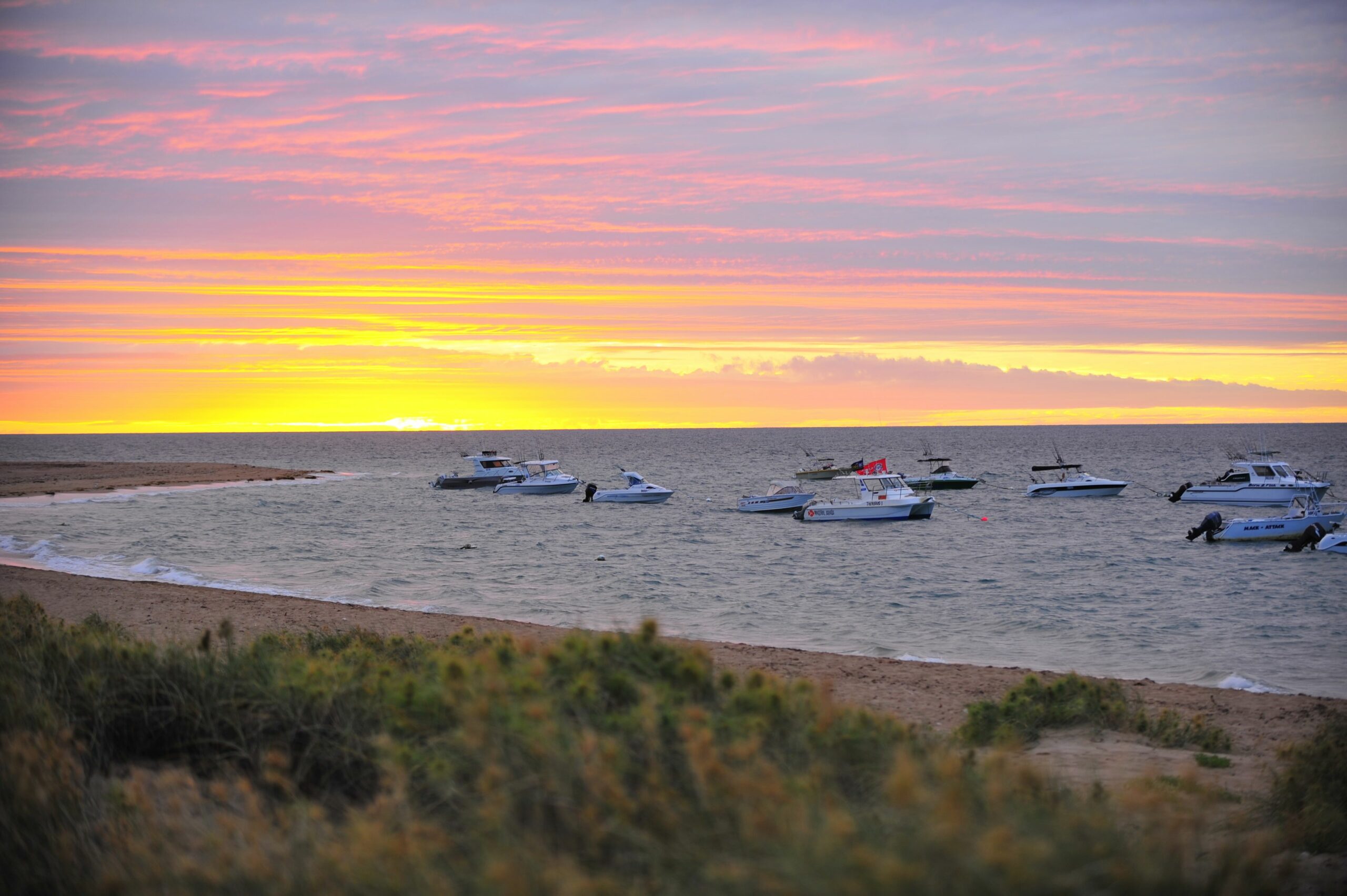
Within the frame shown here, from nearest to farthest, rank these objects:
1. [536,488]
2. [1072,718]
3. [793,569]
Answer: [1072,718], [793,569], [536,488]

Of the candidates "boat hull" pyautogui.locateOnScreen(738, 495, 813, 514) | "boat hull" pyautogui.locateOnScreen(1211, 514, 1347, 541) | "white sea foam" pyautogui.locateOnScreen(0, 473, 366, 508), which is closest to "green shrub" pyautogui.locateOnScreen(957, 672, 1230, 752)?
"boat hull" pyautogui.locateOnScreen(1211, 514, 1347, 541)

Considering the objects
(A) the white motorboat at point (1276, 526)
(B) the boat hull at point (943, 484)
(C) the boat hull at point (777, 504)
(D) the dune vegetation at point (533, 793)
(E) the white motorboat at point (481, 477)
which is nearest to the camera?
(D) the dune vegetation at point (533, 793)

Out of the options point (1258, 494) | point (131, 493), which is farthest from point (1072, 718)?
point (131, 493)

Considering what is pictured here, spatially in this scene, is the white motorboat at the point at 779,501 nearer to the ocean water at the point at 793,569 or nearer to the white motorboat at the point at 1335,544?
the ocean water at the point at 793,569

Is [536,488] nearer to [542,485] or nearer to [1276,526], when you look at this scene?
[542,485]

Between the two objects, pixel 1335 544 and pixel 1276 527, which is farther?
pixel 1276 527

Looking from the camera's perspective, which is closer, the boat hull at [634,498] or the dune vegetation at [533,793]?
the dune vegetation at [533,793]

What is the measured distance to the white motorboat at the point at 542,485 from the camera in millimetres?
68938

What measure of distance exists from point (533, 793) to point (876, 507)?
45.5 meters

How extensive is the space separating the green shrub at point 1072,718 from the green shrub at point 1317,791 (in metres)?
1.83

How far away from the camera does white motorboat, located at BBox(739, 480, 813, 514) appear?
55.9m

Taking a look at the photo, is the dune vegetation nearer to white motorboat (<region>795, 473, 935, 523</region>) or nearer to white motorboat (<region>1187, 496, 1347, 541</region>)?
white motorboat (<region>1187, 496, 1347, 541</region>)

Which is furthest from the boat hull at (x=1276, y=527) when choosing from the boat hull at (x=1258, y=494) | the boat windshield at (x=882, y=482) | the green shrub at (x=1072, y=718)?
the green shrub at (x=1072, y=718)

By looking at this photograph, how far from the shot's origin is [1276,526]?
3803cm
